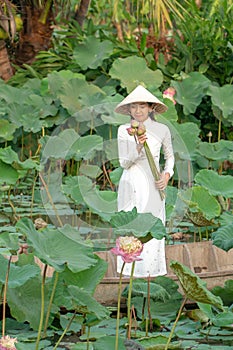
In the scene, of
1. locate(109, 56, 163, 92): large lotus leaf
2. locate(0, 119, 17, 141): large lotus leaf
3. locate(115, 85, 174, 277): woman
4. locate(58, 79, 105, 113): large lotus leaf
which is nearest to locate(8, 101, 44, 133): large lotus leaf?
locate(0, 119, 17, 141): large lotus leaf

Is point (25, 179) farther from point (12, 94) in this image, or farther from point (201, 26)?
point (201, 26)

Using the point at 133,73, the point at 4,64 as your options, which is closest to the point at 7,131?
the point at 133,73

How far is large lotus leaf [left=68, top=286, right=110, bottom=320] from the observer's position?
153 inches

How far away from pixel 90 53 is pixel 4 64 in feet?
3.02

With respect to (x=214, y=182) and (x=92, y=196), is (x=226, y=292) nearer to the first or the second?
(x=92, y=196)

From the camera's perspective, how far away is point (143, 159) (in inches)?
200

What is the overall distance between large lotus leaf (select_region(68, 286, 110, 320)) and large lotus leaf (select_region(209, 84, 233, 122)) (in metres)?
5.31

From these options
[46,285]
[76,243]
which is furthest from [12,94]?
[76,243]

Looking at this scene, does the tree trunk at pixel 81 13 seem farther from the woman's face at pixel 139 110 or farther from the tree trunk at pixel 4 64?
the woman's face at pixel 139 110

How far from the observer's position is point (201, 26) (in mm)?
9828

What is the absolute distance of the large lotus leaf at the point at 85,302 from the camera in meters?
3.89

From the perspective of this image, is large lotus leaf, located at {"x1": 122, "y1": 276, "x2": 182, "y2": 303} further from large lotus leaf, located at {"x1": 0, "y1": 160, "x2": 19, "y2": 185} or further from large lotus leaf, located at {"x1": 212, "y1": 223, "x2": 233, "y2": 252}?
large lotus leaf, located at {"x1": 0, "y1": 160, "x2": 19, "y2": 185}

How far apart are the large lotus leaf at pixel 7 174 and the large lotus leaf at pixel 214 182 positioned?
1.37 metres

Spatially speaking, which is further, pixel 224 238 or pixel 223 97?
pixel 223 97
